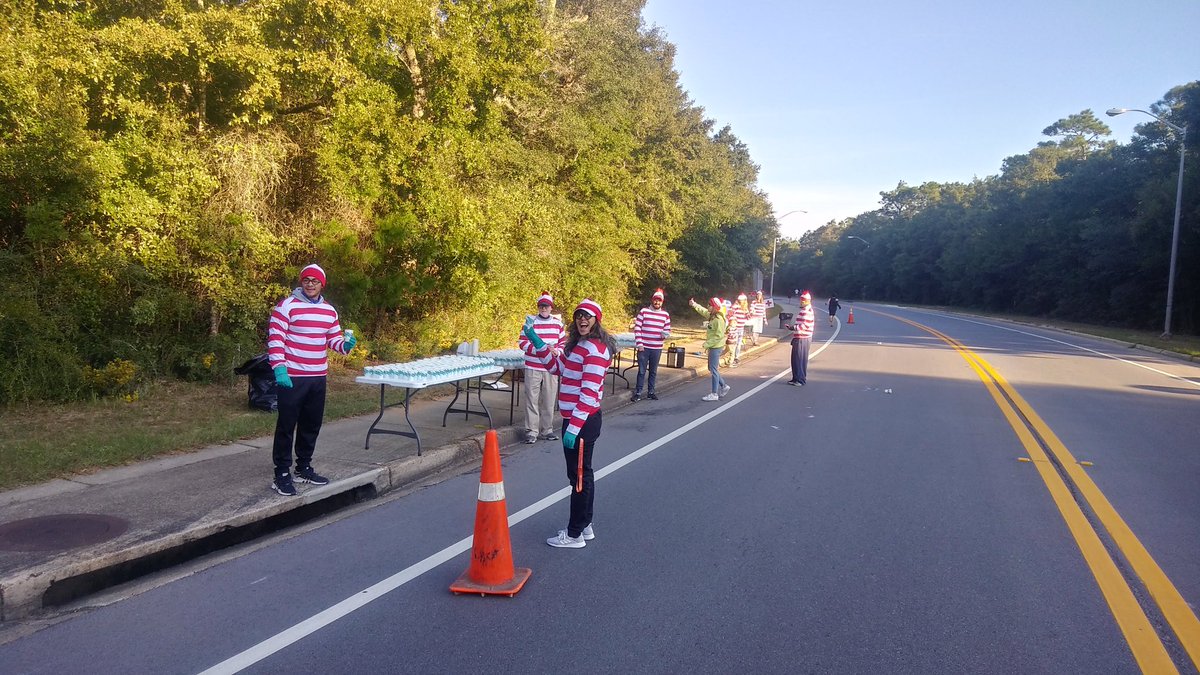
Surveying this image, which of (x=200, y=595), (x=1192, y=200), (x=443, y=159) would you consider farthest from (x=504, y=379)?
(x=1192, y=200)

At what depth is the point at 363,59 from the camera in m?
13.8

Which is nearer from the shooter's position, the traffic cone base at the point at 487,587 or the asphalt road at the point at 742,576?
the asphalt road at the point at 742,576

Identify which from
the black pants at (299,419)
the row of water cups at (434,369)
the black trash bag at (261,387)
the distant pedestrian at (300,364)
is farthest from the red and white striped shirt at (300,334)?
the black trash bag at (261,387)

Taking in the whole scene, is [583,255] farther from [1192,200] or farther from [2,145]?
[1192,200]

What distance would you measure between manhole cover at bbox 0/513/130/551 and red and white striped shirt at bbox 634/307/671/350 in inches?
351

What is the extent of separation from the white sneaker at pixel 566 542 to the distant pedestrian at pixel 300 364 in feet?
8.09

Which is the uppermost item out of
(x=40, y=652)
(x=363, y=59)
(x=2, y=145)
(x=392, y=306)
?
(x=363, y=59)

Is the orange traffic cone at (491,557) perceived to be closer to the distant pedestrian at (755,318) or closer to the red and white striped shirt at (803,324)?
the red and white striped shirt at (803,324)

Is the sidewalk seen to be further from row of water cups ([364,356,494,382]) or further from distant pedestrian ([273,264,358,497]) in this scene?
row of water cups ([364,356,494,382])

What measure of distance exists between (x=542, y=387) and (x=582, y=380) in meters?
4.49

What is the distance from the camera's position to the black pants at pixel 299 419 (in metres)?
6.85

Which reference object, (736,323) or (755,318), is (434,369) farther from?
(755,318)

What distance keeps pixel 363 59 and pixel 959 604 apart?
12615 mm

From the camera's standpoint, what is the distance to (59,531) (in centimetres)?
569
